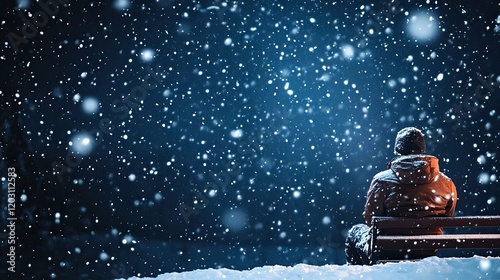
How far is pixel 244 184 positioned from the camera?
1173 centimetres

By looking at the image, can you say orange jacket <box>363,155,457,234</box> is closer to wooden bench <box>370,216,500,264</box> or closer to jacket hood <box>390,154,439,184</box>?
jacket hood <box>390,154,439,184</box>

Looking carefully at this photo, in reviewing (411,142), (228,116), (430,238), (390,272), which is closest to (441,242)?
(430,238)

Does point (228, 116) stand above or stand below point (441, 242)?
above

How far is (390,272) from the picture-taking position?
3.03m

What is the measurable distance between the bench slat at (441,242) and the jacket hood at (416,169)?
507mm

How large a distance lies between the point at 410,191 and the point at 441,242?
0.52 meters

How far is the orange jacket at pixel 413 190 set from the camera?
388 centimetres

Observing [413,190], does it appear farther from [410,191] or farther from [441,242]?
[441,242]

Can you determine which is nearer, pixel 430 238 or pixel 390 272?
pixel 390 272

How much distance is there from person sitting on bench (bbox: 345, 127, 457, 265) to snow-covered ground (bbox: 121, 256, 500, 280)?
682 mm

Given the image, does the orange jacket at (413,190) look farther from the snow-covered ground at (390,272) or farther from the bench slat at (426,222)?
the snow-covered ground at (390,272)

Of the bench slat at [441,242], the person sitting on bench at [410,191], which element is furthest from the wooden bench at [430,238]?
the person sitting on bench at [410,191]

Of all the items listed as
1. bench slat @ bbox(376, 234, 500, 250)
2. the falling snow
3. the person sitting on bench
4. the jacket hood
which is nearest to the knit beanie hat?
the person sitting on bench

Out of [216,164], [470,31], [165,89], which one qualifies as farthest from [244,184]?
[470,31]
